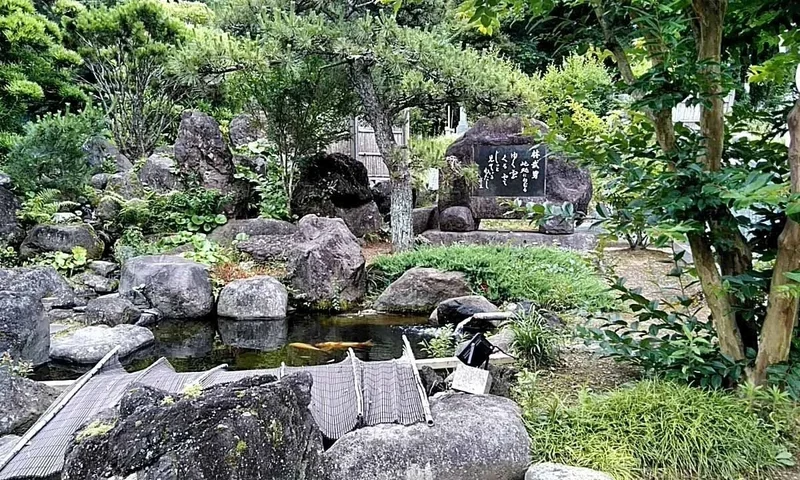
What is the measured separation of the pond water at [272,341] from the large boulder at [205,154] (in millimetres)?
3336

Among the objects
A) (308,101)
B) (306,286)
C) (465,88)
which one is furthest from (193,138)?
(465,88)

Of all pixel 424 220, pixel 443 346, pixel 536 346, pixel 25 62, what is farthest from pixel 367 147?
pixel 536 346

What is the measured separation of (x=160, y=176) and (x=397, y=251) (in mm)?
3870

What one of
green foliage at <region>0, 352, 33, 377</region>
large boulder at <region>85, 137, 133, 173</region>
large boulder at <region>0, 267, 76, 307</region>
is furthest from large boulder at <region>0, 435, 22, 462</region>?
large boulder at <region>85, 137, 133, 173</region>

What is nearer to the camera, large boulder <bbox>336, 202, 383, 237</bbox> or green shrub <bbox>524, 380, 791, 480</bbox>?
green shrub <bbox>524, 380, 791, 480</bbox>

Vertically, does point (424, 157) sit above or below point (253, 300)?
above

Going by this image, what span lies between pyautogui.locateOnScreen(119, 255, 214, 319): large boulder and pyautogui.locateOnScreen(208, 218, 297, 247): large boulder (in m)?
1.60

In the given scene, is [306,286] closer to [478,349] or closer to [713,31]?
[478,349]

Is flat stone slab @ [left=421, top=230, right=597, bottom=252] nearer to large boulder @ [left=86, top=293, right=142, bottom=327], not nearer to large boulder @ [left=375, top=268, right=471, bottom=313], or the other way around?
large boulder @ [left=375, top=268, right=471, bottom=313]

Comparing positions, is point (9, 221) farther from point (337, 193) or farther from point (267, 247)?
point (337, 193)

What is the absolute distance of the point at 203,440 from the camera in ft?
5.12

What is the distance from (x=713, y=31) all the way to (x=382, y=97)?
572cm

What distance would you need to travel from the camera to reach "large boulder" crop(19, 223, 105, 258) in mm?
6684

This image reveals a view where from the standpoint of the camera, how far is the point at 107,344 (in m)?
4.54
